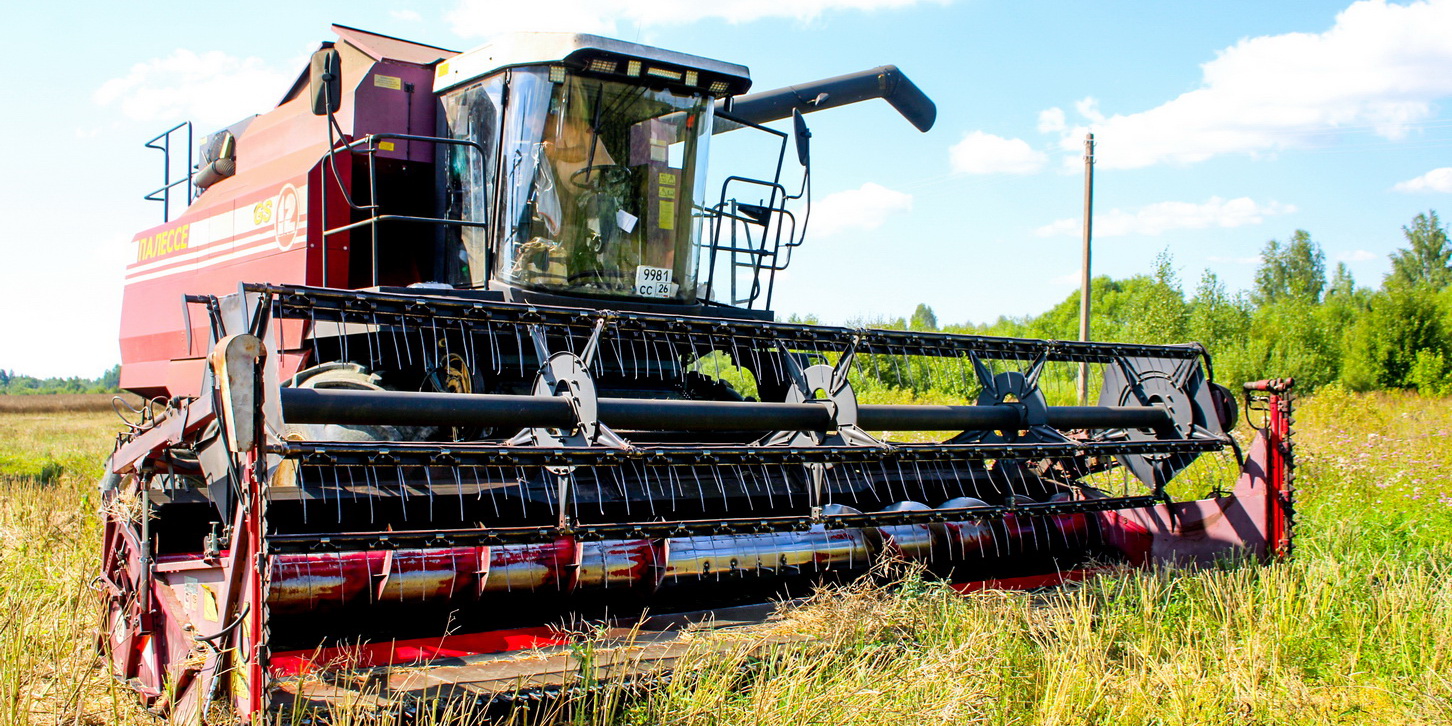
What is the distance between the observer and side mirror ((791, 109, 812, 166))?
5.16m

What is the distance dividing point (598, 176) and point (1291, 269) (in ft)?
219

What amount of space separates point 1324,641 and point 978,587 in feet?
4.10

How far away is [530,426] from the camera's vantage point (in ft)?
10.4

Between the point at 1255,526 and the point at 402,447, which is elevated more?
the point at 402,447

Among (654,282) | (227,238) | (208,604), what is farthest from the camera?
(227,238)

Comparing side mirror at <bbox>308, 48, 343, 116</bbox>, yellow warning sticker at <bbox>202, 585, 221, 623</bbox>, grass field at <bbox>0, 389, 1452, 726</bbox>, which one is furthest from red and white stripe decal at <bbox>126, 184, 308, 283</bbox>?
yellow warning sticker at <bbox>202, 585, 221, 623</bbox>

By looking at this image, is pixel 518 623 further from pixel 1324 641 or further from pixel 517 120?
pixel 1324 641

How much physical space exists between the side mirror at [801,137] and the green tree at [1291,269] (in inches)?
2479

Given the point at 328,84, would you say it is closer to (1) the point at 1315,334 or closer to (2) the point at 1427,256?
(1) the point at 1315,334

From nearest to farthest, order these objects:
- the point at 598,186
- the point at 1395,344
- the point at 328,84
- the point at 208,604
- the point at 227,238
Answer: the point at 208,604
the point at 328,84
the point at 598,186
the point at 227,238
the point at 1395,344

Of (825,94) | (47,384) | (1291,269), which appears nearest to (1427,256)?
(1291,269)

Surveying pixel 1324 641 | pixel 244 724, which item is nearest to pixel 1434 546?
pixel 1324 641

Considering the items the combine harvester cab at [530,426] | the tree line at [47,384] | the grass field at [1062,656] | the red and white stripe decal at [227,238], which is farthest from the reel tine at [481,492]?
the tree line at [47,384]

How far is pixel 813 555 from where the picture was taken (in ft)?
12.8
